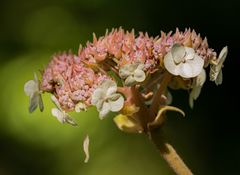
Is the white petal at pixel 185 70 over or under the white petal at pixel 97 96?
under

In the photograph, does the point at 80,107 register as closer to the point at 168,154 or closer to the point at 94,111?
the point at 168,154

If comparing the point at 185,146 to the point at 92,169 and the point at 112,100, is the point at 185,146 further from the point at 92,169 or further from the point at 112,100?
the point at 112,100

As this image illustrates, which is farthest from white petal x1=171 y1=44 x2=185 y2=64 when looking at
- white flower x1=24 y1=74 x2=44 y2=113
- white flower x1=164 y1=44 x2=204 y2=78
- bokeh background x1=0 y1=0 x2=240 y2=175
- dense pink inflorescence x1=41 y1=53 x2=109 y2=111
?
bokeh background x1=0 y1=0 x2=240 y2=175

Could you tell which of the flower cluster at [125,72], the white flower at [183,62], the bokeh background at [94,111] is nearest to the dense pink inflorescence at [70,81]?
the flower cluster at [125,72]

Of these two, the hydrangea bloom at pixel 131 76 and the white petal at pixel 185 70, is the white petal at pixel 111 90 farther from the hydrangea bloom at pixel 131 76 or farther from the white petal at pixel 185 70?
the white petal at pixel 185 70

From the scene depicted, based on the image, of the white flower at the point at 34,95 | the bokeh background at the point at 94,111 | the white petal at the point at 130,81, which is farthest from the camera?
the bokeh background at the point at 94,111

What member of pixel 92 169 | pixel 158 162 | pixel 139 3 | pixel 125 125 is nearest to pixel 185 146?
pixel 158 162
